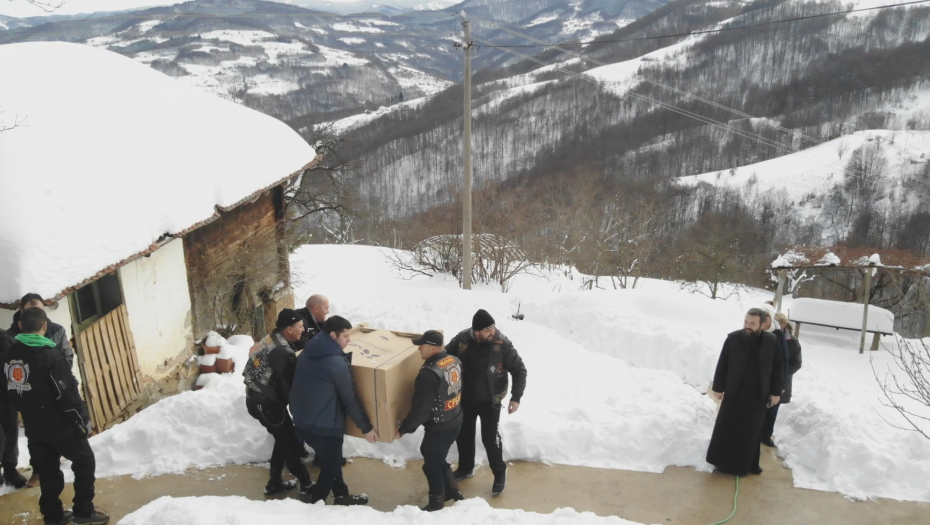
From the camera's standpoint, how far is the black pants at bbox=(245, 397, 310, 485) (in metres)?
4.91

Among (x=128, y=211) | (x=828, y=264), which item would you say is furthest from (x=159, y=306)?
(x=828, y=264)

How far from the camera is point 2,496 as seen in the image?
4988 millimetres

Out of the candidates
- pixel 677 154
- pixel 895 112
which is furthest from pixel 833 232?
pixel 895 112

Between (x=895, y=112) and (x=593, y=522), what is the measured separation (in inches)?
4742

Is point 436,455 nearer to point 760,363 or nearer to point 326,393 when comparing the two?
point 326,393

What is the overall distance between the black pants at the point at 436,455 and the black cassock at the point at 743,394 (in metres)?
2.75

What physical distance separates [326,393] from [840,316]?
12.7 meters

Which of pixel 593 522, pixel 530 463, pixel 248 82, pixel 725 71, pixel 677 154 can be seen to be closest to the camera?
pixel 593 522

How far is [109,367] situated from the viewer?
6.75 meters

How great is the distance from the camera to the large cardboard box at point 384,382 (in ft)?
15.5

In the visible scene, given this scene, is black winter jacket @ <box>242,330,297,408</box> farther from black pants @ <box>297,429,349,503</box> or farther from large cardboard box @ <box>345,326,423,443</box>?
large cardboard box @ <box>345,326,423,443</box>

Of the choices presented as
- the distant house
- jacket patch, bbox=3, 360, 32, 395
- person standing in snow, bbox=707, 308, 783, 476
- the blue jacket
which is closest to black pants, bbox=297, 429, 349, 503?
the blue jacket

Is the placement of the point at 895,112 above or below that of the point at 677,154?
above

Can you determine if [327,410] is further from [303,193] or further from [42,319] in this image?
[303,193]
